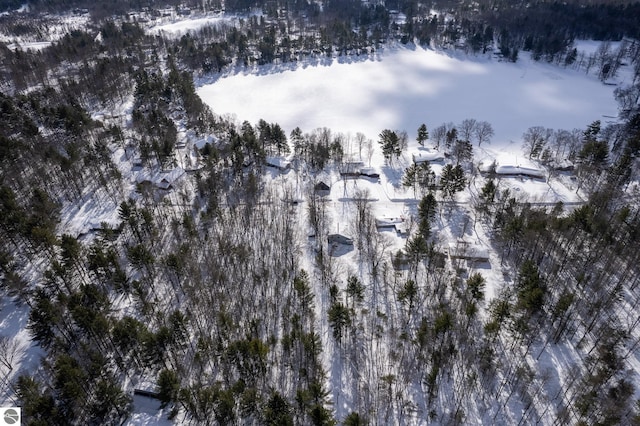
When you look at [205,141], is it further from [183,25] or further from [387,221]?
[183,25]

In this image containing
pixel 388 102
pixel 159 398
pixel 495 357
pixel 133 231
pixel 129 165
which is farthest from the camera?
pixel 388 102

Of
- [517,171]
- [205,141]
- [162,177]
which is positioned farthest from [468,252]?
[205,141]

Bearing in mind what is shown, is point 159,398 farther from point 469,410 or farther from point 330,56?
point 330,56

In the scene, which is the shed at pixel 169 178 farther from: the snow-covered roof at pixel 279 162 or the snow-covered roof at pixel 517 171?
the snow-covered roof at pixel 517 171

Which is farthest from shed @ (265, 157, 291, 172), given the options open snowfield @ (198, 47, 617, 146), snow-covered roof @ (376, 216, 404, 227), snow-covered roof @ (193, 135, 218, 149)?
snow-covered roof @ (376, 216, 404, 227)

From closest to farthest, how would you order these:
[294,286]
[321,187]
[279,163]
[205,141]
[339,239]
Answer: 1. [294,286]
2. [339,239]
3. [321,187]
4. [279,163]
5. [205,141]

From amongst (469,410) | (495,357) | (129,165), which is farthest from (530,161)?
(129,165)
